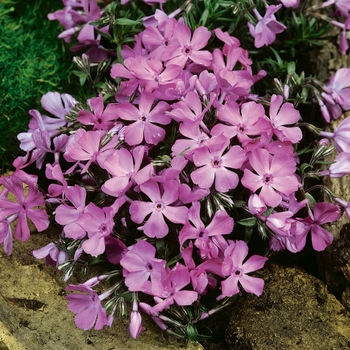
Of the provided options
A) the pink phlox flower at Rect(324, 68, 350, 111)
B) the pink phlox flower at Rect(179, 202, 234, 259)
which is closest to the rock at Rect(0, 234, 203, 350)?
the pink phlox flower at Rect(179, 202, 234, 259)

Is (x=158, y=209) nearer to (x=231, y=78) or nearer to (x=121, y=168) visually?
(x=121, y=168)

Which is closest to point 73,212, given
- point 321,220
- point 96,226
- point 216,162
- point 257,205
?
point 96,226

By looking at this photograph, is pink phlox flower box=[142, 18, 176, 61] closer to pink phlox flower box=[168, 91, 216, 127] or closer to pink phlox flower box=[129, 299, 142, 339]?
pink phlox flower box=[168, 91, 216, 127]

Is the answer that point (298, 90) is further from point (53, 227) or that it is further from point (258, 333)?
point (53, 227)

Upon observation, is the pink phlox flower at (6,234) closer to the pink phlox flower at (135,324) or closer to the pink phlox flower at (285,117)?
the pink phlox flower at (135,324)

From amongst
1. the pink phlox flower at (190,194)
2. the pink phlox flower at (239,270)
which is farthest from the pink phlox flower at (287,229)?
the pink phlox flower at (190,194)
